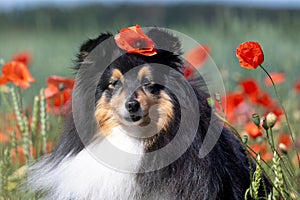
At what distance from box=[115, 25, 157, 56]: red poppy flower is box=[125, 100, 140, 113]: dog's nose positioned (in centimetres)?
27

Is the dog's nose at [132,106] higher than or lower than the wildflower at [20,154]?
higher

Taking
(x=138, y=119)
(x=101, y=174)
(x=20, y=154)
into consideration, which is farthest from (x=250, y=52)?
Answer: (x=20, y=154)

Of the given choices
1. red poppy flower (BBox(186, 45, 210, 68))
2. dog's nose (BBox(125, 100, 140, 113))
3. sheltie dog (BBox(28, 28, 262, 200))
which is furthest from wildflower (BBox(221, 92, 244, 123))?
dog's nose (BBox(125, 100, 140, 113))

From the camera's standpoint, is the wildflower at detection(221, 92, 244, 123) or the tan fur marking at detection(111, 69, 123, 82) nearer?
the tan fur marking at detection(111, 69, 123, 82)

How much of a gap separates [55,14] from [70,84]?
15.1 metres

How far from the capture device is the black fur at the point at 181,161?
356 centimetres

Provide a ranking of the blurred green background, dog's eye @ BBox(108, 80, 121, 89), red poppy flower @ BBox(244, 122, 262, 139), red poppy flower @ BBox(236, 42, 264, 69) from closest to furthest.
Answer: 1. red poppy flower @ BBox(236, 42, 264, 69)
2. dog's eye @ BBox(108, 80, 121, 89)
3. red poppy flower @ BBox(244, 122, 262, 139)
4. the blurred green background

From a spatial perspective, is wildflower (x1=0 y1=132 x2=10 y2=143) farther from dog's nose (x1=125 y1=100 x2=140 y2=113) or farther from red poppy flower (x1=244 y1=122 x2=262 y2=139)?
red poppy flower (x1=244 y1=122 x2=262 y2=139)

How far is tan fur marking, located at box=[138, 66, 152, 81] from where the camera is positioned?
357cm

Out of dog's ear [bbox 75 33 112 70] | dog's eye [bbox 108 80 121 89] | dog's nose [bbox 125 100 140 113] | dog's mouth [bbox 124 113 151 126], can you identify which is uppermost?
dog's ear [bbox 75 33 112 70]

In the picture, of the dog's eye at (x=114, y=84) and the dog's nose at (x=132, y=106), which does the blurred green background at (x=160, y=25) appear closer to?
the dog's eye at (x=114, y=84)

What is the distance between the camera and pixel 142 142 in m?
3.65

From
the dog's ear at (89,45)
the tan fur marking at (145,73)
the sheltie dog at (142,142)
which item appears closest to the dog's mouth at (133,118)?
the sheltie dog at (142,142)

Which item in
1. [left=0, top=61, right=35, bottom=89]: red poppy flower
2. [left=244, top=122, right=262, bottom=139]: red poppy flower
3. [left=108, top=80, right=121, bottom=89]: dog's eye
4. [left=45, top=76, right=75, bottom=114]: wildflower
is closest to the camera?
[left=108, top=80, right=121, bottom=89]: dog's eye
